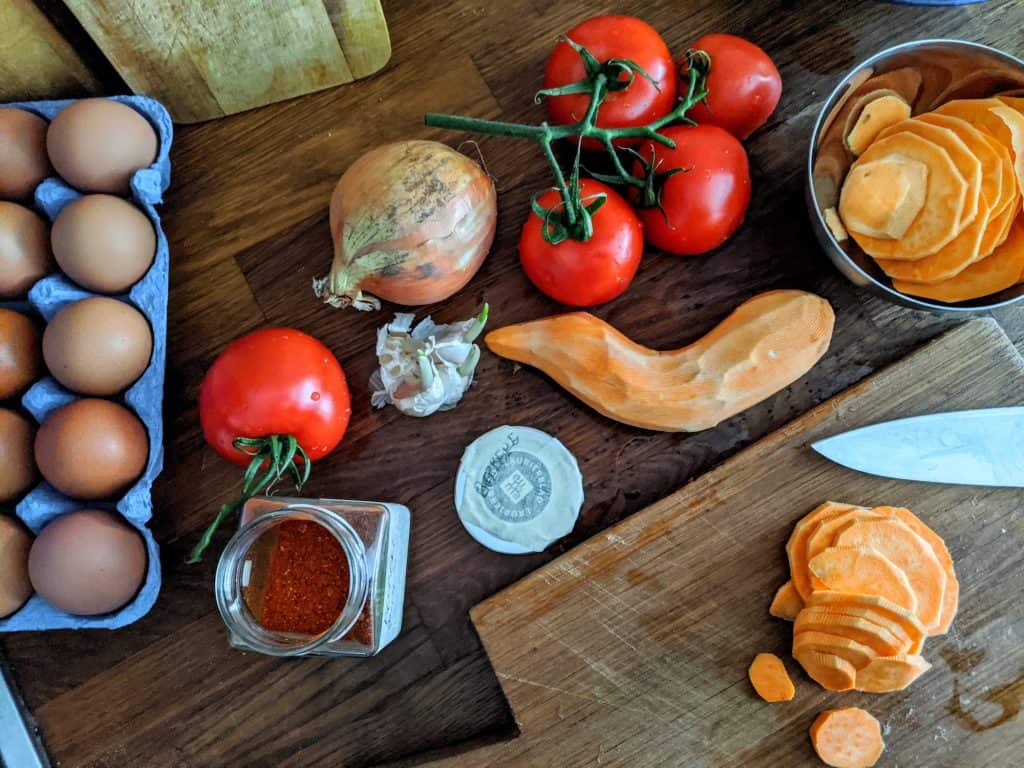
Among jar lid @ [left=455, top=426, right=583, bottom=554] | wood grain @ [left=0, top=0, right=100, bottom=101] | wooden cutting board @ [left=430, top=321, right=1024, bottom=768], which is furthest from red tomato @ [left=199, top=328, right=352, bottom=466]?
wood grain @ [left=0, top=0, right=100, bottom=101]

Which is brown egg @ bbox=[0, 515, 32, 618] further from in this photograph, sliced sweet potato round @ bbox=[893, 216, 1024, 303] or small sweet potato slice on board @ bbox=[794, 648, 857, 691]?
sliced sweet potato round @ bbox=[893, 216, 1024, 303]

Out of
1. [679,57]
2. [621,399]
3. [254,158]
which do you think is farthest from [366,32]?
[621,399]

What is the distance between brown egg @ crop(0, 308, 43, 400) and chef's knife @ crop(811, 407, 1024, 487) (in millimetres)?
889

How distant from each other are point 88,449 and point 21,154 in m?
0.35

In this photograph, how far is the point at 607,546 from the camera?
85 cm

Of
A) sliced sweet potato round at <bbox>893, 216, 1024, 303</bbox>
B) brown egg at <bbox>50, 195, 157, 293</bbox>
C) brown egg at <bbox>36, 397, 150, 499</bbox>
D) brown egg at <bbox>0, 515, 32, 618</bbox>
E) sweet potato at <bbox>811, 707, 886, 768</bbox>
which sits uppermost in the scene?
brown egg at <bbox>50, 195, 157, 293</bbox>

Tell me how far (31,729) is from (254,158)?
748 mm

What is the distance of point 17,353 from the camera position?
2.71 feet

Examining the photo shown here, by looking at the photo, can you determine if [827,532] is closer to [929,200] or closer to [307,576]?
[929,200]

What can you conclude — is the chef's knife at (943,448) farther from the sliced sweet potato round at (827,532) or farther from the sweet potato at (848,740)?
the sweet potato at (848,740)

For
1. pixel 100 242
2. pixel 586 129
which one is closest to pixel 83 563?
pixel 100 242

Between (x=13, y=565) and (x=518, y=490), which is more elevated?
(x=13, y=565)

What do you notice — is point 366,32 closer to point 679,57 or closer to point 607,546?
point 679,57

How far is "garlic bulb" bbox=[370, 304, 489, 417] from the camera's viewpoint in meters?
0.87
